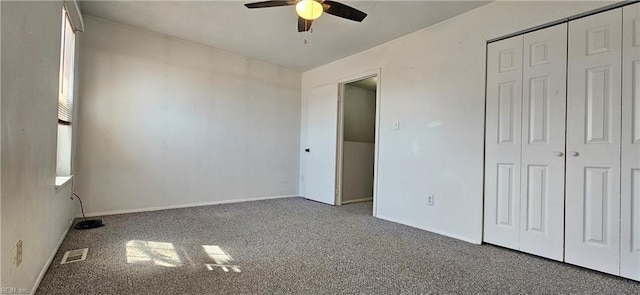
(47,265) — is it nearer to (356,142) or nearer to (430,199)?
(430,199)

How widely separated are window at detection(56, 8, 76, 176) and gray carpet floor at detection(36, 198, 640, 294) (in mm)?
717

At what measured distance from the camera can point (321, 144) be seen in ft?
15.8

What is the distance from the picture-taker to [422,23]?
10.5 ft

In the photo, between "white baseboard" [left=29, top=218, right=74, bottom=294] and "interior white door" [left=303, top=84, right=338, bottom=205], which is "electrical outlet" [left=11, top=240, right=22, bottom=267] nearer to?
"white baseboard" [left=29, top=218, right=74, bottom=294]

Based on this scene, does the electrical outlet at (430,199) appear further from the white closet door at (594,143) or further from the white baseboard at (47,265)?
the white baseboard at (47,265)

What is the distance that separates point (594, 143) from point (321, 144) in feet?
10.9

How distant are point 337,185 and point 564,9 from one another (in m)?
3.31

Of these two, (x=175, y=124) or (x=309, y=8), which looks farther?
(x=175, y=124)

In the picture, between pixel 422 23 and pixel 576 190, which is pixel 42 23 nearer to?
pixel 422 23

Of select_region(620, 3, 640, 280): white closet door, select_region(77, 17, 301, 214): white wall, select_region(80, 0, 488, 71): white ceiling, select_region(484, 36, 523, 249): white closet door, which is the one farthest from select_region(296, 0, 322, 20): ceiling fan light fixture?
select_region(77, 17, 301, 214): white wall

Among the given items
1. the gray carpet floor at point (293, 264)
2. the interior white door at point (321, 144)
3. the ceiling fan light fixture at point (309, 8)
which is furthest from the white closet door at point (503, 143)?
the interior white door at point (321, 144)

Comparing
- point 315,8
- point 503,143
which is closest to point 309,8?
point 315,8

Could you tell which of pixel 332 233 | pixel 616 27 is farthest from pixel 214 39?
pixel 616 27

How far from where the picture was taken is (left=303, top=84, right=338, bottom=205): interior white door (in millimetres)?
4586
